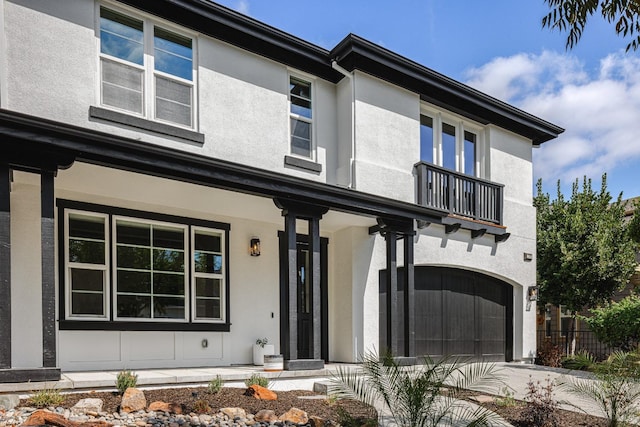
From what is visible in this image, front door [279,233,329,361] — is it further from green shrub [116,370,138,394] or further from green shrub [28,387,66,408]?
green shrub [28,387,66,408]

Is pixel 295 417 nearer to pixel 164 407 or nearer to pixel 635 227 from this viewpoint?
pixel 164 407

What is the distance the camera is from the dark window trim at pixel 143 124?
7504mm

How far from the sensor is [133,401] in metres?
5.64

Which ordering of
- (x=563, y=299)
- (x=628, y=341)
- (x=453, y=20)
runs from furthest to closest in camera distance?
1. (x=563, y=299)
2. (x=628, y=341)
3. (x=453, y=20)

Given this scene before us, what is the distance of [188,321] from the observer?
865cm

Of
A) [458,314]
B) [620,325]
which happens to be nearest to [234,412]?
[458,314]

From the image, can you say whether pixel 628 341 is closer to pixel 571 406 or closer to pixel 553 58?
pixel 571 406

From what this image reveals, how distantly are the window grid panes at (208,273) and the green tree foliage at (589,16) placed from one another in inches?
249

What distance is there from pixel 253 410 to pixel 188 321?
10.1 ft

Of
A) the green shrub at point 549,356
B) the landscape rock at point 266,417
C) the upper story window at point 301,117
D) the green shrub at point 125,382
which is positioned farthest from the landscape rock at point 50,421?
the green shrub at point 549,356

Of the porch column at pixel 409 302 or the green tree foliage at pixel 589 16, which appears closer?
the green tree foliage at pixel 589 16

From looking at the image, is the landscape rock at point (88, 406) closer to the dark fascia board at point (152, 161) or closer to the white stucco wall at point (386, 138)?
the dark fascia board at point (152, 161)

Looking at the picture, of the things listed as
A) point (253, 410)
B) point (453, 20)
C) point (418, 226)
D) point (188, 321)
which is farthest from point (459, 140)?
point (253, 410)

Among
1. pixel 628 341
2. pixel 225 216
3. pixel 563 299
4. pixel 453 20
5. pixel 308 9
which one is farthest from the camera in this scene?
pixel 563 299
